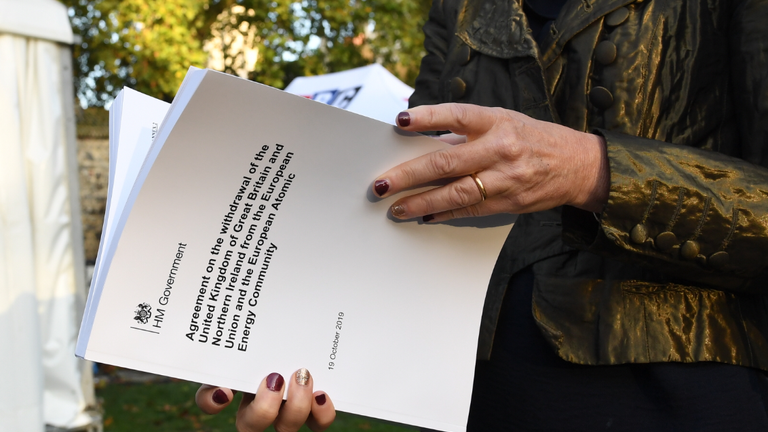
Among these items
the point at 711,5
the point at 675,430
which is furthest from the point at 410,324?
the point at 711,5

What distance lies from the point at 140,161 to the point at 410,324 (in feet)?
1.56

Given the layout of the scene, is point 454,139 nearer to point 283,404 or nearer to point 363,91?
point 283,404

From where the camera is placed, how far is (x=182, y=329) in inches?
33.0

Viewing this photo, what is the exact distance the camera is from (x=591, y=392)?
41.5 inches

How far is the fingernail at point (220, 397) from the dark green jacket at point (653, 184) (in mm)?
471

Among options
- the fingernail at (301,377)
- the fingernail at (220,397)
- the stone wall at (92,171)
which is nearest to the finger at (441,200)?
the fingernail at (301,377)

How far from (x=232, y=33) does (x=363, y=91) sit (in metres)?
7.36

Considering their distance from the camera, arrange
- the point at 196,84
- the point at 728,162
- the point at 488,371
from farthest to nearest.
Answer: the point at 488,371
the point at 728,162
the point at 196,84

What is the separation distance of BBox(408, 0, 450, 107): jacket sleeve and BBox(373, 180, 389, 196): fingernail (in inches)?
21.6

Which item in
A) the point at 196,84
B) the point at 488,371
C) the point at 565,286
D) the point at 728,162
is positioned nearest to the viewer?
the point at 196,84

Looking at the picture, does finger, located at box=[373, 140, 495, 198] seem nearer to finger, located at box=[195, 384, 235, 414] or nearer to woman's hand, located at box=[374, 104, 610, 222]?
woman's hand, located at box=[374, 104, 610, 222]

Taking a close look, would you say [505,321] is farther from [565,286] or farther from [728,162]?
[728,162]

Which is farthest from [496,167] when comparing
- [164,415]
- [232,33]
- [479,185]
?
[232,33]

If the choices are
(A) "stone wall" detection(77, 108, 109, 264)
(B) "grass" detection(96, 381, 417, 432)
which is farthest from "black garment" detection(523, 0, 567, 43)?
(A) "stone wall" detection(77, 108, 109, 264)
